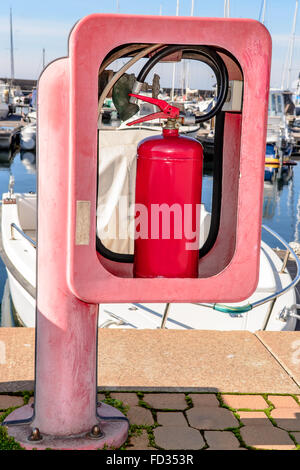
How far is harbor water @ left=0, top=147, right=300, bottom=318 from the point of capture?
1995 cm

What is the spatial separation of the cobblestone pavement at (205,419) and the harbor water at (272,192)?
1117cm

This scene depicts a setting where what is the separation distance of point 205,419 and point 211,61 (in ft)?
5.25

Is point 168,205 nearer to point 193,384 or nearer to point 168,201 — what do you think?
point 168,201

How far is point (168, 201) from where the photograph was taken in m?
A: 2.28

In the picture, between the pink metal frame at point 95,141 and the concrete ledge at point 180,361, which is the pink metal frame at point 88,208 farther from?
the concrete ledge at point 180,361

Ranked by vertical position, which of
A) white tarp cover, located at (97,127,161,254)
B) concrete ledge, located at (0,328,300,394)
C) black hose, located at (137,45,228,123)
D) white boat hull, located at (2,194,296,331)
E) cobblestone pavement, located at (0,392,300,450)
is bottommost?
white boat hull, located at (2,194,296,331)

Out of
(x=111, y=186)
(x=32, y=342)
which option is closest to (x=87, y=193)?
(x=32, y=342)

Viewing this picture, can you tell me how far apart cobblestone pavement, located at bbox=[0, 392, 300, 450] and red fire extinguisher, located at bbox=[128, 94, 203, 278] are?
0.76 m

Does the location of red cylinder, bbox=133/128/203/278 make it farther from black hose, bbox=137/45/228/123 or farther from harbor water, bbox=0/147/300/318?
harbor water, bbox=0/147/300/318

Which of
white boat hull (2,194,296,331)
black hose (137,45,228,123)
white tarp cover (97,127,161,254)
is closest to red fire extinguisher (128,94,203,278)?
black hose (137,45,228,123)

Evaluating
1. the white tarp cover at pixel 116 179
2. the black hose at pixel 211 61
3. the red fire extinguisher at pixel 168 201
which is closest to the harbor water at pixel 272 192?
the white tarp cover at pixel 116 179

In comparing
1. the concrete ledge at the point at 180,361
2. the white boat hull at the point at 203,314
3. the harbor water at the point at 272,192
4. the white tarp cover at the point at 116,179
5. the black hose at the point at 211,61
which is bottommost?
the harbor water at the point at 272,192

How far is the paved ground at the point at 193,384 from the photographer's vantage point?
2.68 m
